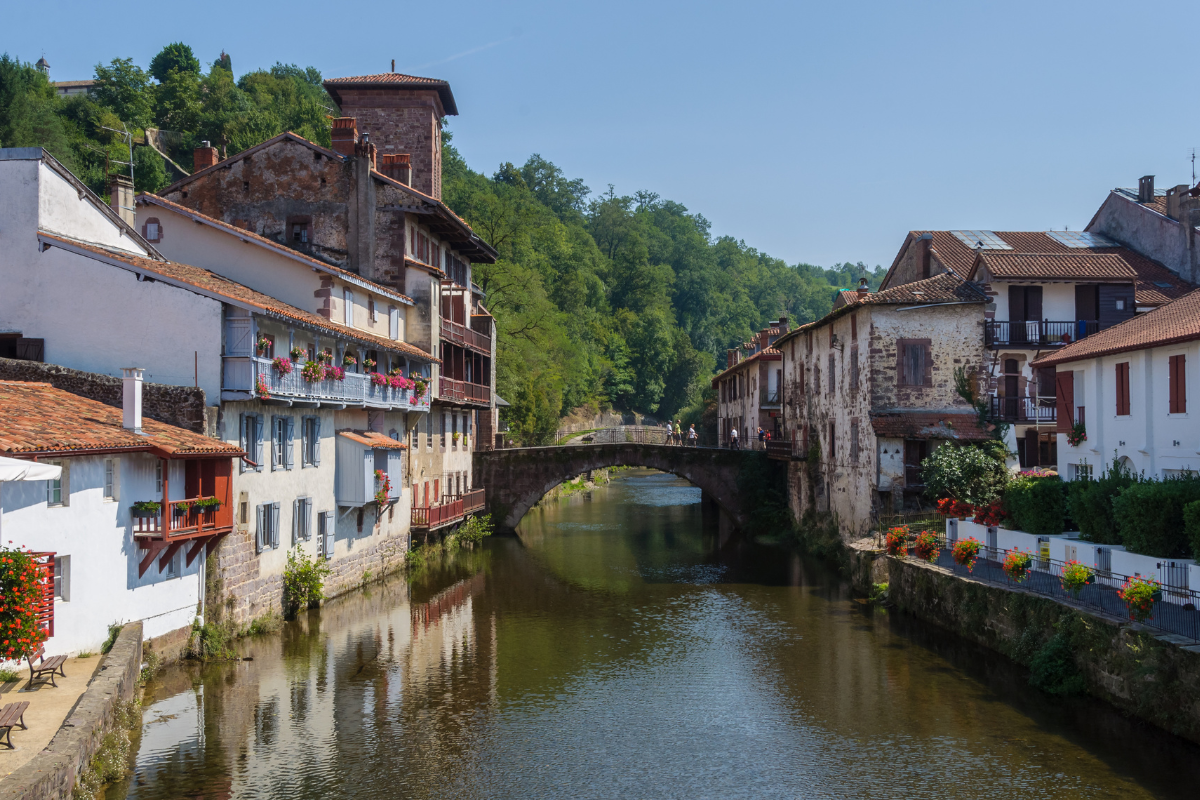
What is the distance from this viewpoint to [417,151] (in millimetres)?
45812

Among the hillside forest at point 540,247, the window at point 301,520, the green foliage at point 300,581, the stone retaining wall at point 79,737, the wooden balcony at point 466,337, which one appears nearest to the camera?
the stone retaining wall at point 79,737

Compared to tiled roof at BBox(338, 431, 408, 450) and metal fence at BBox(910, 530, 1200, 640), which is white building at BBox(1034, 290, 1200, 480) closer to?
metal fence at BBox(910, 530, 1200, 640)

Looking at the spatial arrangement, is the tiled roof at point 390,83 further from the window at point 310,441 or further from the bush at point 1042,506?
the bush at point 1042,506

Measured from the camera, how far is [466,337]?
42.5 metres

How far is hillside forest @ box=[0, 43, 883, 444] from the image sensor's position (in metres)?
64.9

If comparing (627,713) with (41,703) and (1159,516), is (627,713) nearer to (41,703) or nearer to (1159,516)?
(41,703)

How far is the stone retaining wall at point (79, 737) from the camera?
36.2 feet

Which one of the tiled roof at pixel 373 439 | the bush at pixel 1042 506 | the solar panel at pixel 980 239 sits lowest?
the bush at pixel 1042 506

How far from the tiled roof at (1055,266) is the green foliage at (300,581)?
25241 millimetres

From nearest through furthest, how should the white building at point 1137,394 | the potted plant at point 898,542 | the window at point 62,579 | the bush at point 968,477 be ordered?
the window at point 62,579 → the white building at point 1137,394 → the potted plant at point 898,542 → the bush at point 968,477

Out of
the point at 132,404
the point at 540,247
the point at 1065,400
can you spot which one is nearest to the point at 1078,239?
the point at 1065,400

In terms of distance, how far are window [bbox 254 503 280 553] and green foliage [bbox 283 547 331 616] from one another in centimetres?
121

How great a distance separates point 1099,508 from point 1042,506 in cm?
281

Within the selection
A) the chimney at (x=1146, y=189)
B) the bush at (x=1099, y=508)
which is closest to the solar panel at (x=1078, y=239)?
the chimney at (x=1146, y=189)
